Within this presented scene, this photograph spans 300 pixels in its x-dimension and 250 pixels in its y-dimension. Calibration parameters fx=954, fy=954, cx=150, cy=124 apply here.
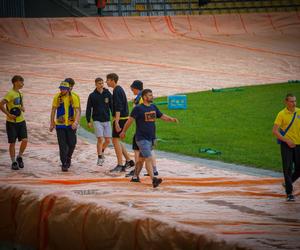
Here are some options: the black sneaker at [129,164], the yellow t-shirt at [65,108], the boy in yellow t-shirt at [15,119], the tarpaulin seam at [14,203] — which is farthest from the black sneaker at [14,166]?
the tarpaulin seam at [14,203]

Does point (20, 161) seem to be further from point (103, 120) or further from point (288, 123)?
point (288, 123)

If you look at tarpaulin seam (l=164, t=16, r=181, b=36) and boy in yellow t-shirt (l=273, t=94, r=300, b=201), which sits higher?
tarpaulin seam (l=164, t=16, r=181, b=36)

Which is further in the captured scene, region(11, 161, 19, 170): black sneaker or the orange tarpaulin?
region(11, 161, 19, 170): black sneaker

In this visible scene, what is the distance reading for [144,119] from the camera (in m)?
15.4

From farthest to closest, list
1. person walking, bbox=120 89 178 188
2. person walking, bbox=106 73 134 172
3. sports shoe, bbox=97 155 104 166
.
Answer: sports shoe, bbox=97 155 104 166 → person walking, bbox=106 73 134 172 → person walking, bbox=120 89 178 188

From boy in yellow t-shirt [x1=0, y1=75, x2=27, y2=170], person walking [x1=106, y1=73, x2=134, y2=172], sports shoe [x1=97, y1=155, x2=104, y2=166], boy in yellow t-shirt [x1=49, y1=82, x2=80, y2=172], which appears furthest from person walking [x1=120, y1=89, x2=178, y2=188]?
boy in yellow t-shirt [x1=0, y1=75, x2=27, y2=170]

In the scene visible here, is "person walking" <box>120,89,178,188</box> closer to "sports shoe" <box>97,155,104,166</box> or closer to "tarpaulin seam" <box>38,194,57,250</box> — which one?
"sports shoe" <box>97,155,104,166</box>

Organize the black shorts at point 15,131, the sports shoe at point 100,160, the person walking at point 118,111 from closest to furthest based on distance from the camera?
the person walking at point 118,111
the black shorts at point 15,131
the sports shoe at point 100,160

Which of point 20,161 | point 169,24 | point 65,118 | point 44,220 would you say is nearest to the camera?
point 44,220

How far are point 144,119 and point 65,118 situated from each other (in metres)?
2.93

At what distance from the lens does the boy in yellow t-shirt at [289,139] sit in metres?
14.2

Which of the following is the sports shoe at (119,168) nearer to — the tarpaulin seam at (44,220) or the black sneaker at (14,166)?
the black sneaker at (14,166)

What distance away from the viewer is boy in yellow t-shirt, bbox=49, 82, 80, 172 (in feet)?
58.7

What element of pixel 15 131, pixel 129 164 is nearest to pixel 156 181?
pixel 129 164
